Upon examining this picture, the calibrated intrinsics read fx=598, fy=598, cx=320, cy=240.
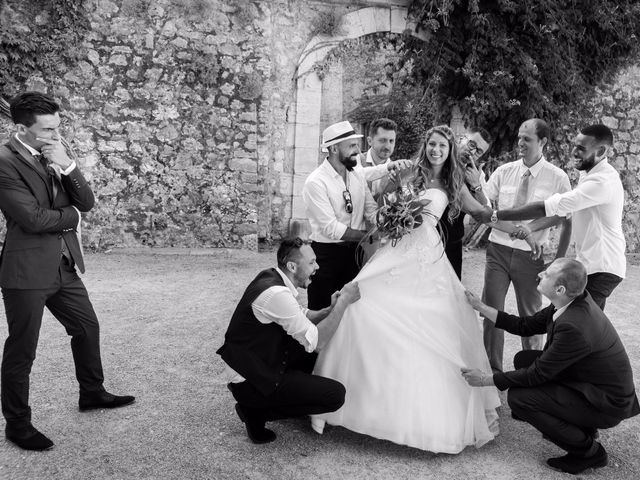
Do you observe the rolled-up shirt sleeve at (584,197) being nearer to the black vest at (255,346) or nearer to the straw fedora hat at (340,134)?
the straw fedora hat at (340,134)

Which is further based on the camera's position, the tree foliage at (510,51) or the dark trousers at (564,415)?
the tree foliage at (510,51)

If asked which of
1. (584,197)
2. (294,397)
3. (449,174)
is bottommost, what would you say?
(294,397)

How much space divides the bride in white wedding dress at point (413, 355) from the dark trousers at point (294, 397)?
170 mm

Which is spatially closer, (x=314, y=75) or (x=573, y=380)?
(x=573, y=380)

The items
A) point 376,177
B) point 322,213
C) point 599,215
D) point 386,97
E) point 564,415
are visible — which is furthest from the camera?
point 386,97

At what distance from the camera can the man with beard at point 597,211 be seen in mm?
3873

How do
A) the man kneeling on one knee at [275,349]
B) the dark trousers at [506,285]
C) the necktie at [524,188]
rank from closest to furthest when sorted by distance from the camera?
the man kneeling on one knee at [275,349] < the dark trousers at [506,285] < the necktie at [524,188]

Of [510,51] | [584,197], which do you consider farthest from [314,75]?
[584,197]

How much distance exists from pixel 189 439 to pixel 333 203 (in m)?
1.88

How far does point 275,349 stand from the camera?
333 cm

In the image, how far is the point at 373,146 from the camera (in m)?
5.85

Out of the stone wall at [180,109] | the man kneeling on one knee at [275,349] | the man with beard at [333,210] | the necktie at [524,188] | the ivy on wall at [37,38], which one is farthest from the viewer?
the stone wall at [180,109]

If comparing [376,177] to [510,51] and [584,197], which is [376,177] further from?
[510,51]

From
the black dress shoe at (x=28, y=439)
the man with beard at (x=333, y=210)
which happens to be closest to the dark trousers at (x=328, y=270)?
the man with beard at (x=333, y=210)
